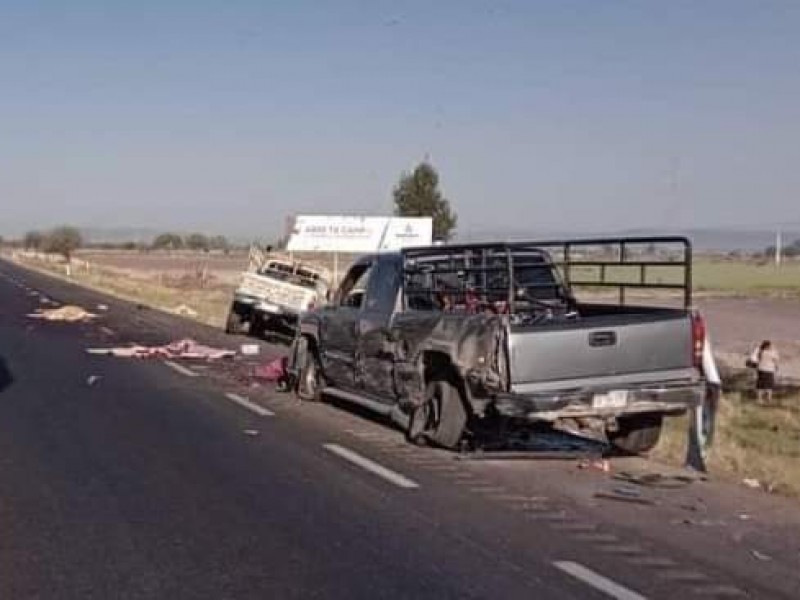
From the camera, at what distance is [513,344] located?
11.6 meters

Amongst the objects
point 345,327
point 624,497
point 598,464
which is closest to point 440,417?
point 598,464

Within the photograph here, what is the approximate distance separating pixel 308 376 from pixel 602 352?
5.92 meters

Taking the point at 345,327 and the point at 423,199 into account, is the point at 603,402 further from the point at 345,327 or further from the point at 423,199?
the point at 423,199

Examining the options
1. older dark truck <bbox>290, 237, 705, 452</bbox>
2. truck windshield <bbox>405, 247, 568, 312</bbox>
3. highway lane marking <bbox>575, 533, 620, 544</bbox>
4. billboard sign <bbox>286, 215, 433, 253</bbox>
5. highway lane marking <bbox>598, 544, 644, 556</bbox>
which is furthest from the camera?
billboard sign <bbox>286, 215, 433, 253</bbox>

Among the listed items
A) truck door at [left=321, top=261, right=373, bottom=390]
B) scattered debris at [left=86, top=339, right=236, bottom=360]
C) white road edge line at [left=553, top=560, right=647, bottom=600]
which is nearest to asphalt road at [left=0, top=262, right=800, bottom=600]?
white road edge line at [left=553, top=560, right=647, bottom=600]

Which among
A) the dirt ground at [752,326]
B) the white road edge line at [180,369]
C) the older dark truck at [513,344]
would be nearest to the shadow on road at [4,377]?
the white road edge line at [180,369]

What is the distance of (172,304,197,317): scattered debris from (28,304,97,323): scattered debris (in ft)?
11.0

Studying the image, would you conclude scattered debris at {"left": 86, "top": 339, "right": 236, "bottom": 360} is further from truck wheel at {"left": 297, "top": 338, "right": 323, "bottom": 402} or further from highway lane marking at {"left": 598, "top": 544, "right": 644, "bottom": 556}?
highway lane marking at {"left": 598, "top": 544, "right": 644, "bottom": 556}

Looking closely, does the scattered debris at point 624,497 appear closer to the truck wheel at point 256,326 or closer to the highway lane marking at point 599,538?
the highway lane marking at point 599,538

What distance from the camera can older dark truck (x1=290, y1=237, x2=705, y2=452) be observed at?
11719mm

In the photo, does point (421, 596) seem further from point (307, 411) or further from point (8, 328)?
point (8, 328)

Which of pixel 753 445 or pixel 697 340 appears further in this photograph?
pixel 753 445

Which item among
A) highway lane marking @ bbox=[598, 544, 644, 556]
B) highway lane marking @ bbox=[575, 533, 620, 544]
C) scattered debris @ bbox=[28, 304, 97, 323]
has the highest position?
highway lane marking @ bbox=[598, 544, 644, 556]

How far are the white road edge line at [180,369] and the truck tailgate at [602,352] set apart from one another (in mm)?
10050
